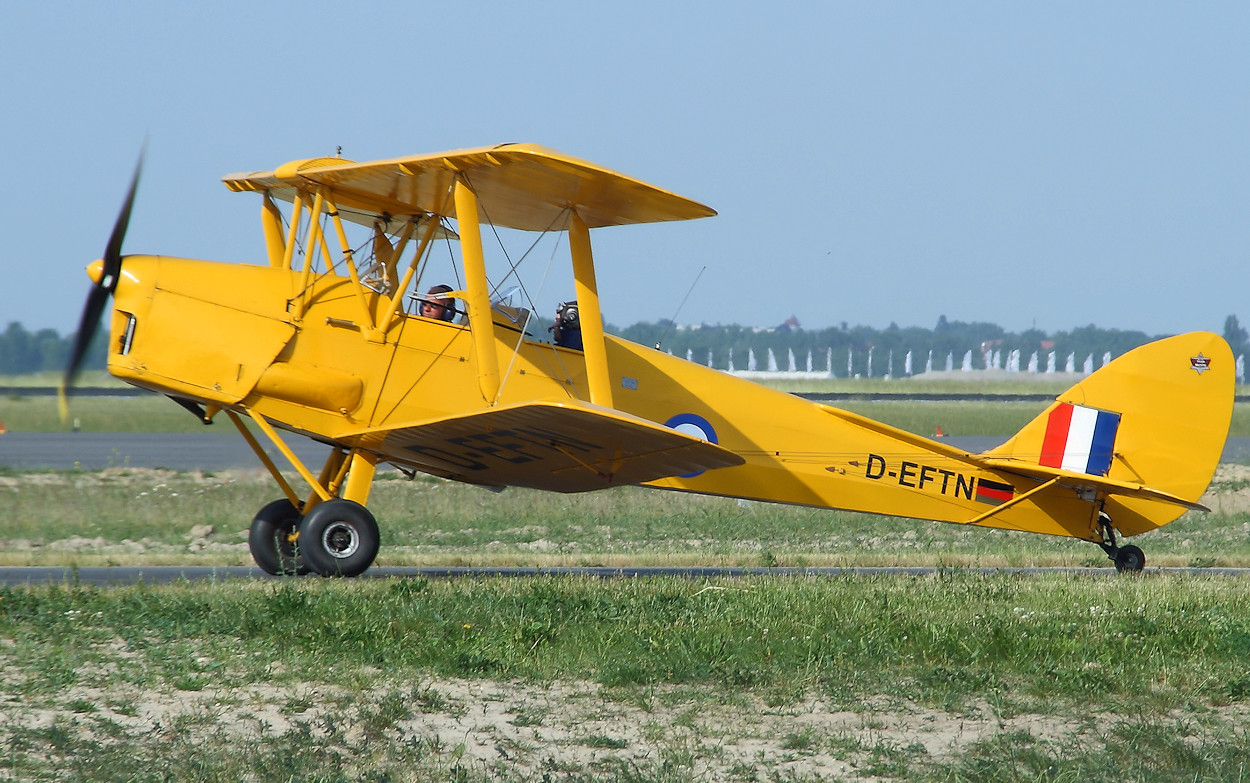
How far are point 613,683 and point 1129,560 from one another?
281 inches

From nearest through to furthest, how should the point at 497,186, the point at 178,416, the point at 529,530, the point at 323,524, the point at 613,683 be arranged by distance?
1. the point at 613,683
2. the point at 323,524
3. the point at 497,186
4. the point at 529,530
5. the point at 178,416

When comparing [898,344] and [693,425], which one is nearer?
[693,425]

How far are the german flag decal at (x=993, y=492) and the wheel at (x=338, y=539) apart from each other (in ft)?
19.1

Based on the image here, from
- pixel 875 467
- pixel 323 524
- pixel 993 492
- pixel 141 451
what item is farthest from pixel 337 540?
pixel 141 451

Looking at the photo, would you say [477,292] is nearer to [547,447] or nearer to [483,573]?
[547,447]

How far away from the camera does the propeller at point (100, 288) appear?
350 inches

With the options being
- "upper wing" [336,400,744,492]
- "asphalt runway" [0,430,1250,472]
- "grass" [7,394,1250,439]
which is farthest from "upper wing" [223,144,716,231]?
"grass" [7,394,1250,439]

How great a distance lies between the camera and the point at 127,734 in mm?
4797

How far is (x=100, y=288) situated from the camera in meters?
8.98

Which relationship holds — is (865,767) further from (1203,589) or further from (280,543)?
(280,543)

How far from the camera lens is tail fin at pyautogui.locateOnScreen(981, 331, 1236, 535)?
1088 cm

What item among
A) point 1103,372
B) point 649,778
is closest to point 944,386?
point 1103,372

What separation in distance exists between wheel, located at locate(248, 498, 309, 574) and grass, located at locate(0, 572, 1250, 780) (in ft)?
3.96

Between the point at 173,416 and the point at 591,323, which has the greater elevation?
the point at 591,323
